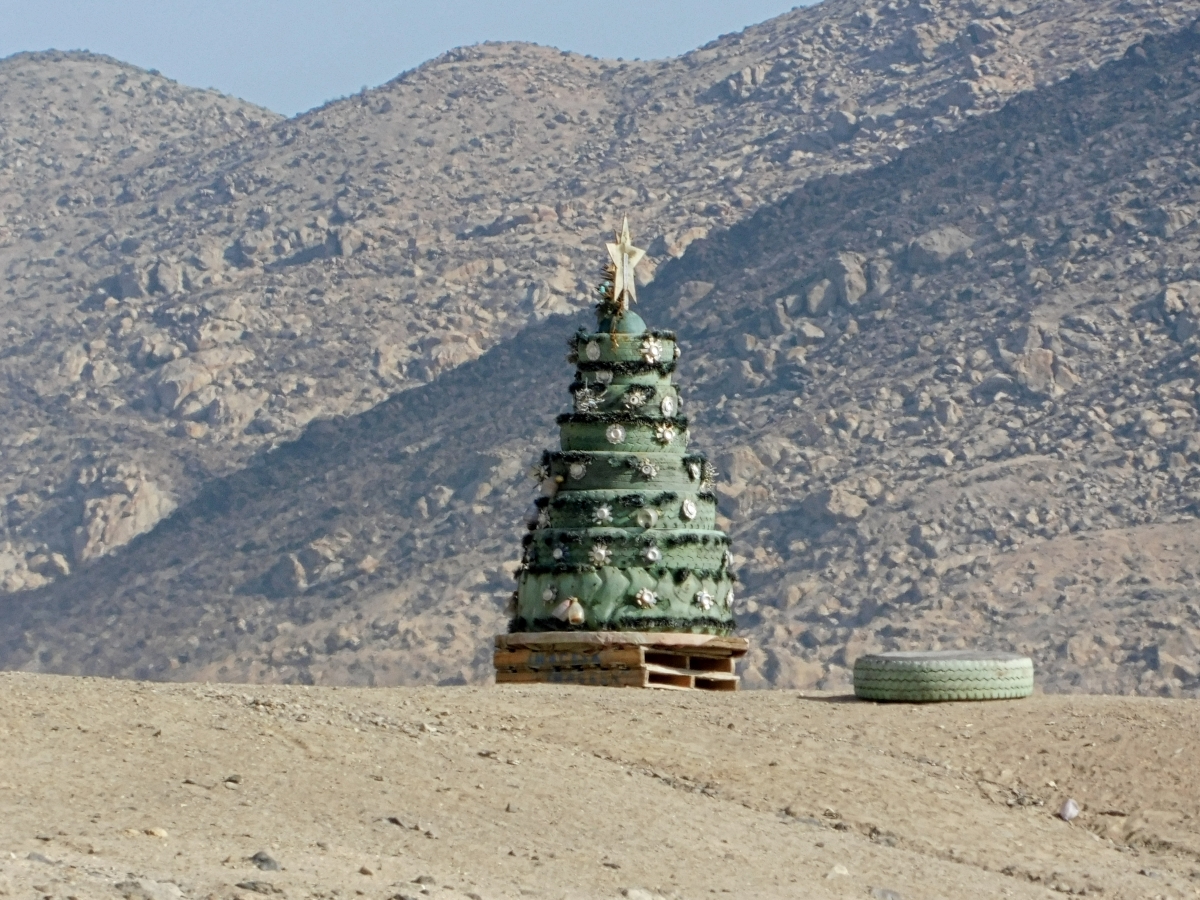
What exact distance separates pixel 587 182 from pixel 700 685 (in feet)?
524

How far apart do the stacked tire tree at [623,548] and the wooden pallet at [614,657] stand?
0.01 metres

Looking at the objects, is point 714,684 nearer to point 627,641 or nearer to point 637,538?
point 627,641

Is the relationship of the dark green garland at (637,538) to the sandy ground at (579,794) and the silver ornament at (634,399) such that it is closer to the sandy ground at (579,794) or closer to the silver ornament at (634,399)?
the silver ornament at (634,399)

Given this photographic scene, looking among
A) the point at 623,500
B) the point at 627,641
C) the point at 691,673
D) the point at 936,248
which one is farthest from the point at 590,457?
the point at 936,248

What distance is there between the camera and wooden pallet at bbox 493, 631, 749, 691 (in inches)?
1041

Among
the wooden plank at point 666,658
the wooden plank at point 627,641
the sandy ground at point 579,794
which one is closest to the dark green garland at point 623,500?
the wooden plank at point 627,641

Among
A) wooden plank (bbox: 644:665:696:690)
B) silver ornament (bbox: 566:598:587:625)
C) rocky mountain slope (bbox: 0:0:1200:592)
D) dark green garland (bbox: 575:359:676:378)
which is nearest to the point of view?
wooden plank (bbox: 644:665:696:690)

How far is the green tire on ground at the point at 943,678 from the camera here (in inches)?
997

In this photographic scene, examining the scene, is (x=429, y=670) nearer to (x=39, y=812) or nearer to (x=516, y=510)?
(x=516, y=510)

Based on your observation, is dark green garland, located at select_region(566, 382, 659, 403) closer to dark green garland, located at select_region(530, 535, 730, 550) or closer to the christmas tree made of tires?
the christmas tree made of tires

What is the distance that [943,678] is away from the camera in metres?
25.3

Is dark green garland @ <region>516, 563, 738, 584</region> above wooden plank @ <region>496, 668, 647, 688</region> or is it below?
above

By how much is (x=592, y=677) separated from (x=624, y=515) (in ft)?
4.91

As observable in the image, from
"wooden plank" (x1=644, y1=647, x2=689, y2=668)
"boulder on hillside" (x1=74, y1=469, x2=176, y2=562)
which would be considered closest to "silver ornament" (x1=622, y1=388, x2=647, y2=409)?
"wooden plank" (x1=644, y1=647, x2=689, y2=668)
